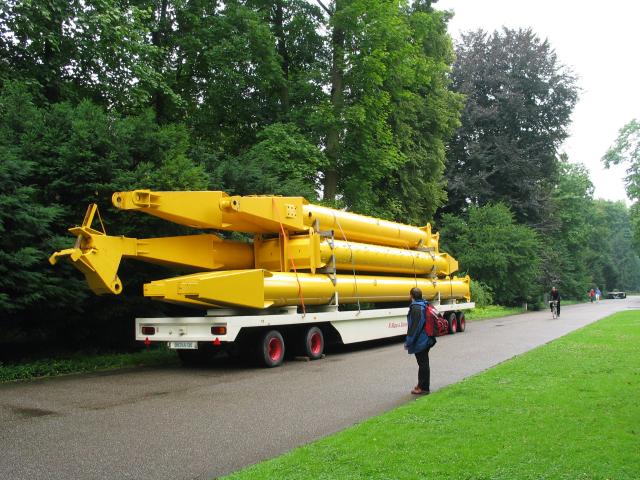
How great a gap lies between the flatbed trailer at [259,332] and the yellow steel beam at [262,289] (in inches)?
12.9

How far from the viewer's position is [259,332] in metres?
12.1

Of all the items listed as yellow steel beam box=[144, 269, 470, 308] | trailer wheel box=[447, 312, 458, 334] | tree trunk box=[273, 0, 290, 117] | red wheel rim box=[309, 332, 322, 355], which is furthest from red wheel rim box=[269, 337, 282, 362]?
tree trunk box=[273, 0, 290, 117]

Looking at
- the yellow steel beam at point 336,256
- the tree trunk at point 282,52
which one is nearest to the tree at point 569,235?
the tree trunk at point 282,52

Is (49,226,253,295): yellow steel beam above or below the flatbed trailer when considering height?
above

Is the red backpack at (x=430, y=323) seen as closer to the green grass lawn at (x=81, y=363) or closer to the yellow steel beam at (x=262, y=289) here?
the yellow steel beam at (x=262, y=289)

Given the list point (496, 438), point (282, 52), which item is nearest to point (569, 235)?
point (282, 52)

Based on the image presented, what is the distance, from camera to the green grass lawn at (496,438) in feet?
15.6

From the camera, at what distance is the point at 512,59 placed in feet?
145

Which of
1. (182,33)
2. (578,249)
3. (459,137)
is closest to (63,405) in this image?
(182,33)

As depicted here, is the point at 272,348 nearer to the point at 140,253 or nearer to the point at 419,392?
the point at 140,253

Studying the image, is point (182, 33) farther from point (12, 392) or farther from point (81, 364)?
point (12, 392)

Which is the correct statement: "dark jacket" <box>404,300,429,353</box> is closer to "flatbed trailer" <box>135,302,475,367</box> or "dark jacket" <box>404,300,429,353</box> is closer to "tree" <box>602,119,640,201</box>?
"flatbed trailer" <box>135,302,475,367</box>

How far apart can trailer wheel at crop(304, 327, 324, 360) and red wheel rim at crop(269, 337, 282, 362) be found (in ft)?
3.13

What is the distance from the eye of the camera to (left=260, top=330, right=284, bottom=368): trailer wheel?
38.9ft
